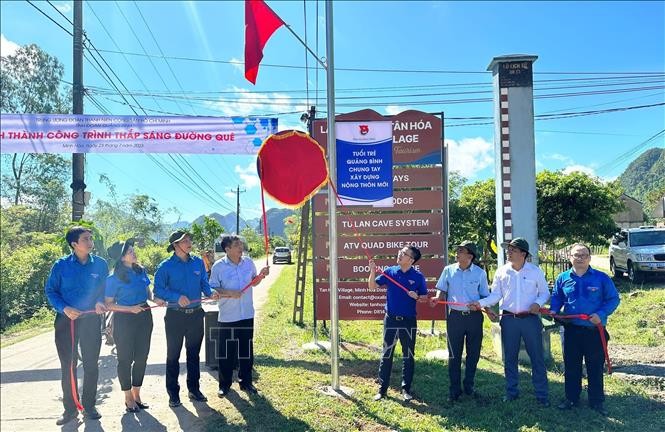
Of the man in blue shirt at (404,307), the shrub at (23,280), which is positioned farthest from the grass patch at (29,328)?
the man in blue shirt at (404,307)

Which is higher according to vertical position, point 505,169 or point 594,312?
point 505,169

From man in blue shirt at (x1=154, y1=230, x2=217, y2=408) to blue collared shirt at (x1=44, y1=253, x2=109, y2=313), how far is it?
22.8 inches

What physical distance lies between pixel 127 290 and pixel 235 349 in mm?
1399

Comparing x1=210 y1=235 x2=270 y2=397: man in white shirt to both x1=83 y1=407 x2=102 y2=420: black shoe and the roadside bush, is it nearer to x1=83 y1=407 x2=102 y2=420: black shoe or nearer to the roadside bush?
x1=83 y1=407 x2=102 y2=420: black shoe

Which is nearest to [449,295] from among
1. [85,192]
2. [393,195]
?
[393,195]

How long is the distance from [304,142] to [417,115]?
2.33m

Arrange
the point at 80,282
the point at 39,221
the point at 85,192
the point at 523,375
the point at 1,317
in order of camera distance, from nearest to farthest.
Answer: the point at 80,282, the point at 523,375, the point at 1,317, the point at 85,192, the point at 39,221

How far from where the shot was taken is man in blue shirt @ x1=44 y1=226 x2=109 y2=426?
13.4 ft

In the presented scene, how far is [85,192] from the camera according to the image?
9.25 metres

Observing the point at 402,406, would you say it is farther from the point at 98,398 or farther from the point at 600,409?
the point at 98,398

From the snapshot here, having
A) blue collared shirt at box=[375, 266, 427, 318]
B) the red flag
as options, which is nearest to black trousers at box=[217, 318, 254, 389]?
blue collared shirt at box=[375, 266, 427, 318]

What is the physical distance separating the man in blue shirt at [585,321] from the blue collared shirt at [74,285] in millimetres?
4691

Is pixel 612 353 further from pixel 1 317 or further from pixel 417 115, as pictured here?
pixel 1 317

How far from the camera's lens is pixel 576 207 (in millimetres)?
14906
